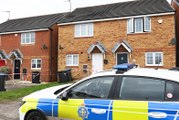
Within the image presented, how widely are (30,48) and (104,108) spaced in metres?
20.8

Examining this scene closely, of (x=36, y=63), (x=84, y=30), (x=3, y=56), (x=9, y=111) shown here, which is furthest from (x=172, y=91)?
(x=3, y=56)

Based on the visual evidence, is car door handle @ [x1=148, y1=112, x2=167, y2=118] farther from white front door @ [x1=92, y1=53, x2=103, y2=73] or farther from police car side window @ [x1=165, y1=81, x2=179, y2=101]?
white front door @ [x1=92, y1=53, x2=103, y2=73]

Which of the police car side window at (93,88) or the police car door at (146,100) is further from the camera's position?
the police car side window at (93,88)

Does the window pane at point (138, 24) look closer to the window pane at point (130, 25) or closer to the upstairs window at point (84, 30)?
the window pane at point (130, 25)

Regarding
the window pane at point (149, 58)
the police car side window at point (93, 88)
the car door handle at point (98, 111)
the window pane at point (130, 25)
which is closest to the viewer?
the car door handle at point (98, 111)

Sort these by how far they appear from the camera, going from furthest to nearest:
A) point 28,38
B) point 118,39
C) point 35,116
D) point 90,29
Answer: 1. point 28,38
2. point 90,29
3. point 118,39
4. point 35,116

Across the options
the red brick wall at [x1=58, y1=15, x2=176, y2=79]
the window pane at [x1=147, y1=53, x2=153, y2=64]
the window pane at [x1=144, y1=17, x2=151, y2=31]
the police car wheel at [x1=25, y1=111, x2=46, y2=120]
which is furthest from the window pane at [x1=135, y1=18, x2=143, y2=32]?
the police car wheel at [x1=25, y1=111, x2=46, y2=120]

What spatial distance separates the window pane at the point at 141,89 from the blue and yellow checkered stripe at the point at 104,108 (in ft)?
0.41

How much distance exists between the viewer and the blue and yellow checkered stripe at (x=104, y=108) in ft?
13.1

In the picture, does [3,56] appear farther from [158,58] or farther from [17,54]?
[158,58]

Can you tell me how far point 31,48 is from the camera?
24.2m

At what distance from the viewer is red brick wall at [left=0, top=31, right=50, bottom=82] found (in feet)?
76.0

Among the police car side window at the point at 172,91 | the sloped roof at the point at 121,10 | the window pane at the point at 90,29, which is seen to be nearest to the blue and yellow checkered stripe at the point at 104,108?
the police car side window at the point at 172,91

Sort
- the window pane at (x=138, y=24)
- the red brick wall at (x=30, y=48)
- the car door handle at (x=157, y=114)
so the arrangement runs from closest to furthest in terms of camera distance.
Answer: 1. the car door handle at (x=157, y=114)
2. the window pane at (x=138, y=24)
3. the red brick wall at (x=30, y=48)
